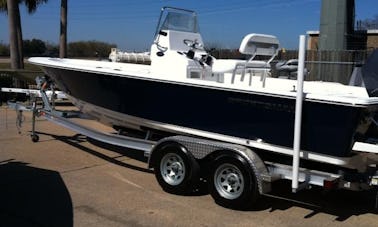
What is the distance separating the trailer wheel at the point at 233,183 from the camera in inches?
229

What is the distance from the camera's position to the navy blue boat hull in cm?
548

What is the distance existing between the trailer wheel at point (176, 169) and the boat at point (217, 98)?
0.38 m

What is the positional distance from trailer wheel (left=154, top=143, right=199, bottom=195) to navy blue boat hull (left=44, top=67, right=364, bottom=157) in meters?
0.43

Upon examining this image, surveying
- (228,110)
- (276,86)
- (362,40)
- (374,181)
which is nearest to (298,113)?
(228,110)

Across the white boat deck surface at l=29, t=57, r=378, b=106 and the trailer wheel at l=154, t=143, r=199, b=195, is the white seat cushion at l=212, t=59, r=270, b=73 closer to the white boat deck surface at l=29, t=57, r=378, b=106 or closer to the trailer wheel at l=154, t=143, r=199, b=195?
the white boat deck surface at l=29, t=57, r=378, b=106

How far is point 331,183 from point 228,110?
1.49m

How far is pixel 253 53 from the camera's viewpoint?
23.6ft

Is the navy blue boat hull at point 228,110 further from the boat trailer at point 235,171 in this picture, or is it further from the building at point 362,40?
the building at point 362,40

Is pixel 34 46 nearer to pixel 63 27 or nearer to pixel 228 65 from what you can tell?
pixel 63 27

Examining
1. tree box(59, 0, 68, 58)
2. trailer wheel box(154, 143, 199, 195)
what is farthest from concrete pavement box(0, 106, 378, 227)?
tree box(59, 0, 68, 58)

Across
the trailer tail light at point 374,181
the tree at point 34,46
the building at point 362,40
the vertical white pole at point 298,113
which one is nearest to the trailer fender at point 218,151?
the vertical white pole at point 298,113

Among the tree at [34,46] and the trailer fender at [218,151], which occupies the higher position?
the tree at [34,46]

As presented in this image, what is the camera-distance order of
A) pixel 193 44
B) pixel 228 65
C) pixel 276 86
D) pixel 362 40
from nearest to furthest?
1. pixel 276 86
2. pixel 228 65
3. pixel 193 44
4. pixel 362 40

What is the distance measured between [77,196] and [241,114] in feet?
7.40
